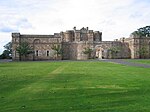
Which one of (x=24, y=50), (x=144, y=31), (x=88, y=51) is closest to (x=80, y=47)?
(x=88, y=51)

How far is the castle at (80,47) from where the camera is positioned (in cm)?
10188

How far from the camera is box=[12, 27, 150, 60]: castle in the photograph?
101875 mm

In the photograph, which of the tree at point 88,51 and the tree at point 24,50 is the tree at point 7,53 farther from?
the tree at point 88,51

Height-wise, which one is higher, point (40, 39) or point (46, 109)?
point (40, 39)

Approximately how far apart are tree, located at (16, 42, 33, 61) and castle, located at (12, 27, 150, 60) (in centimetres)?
103

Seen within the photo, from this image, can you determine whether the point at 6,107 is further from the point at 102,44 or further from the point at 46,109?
the point at 102,44

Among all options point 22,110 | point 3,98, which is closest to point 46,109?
point 22,110

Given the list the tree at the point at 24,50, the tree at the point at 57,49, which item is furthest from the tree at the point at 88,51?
the tree at the point at 24,50

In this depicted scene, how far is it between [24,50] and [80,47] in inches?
713

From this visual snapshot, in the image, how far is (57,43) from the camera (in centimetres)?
10262

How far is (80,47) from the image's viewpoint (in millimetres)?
105062

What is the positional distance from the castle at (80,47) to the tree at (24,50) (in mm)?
1028

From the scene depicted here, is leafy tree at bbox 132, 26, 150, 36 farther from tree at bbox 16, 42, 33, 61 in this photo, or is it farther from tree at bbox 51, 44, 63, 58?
tree at bbox 16, 42, 33, 61

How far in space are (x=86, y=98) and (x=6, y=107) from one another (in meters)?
2.99
